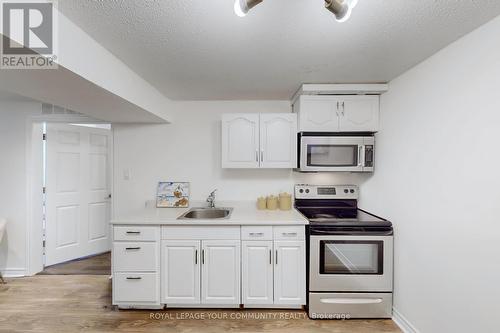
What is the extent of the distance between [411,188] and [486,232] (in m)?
0.63

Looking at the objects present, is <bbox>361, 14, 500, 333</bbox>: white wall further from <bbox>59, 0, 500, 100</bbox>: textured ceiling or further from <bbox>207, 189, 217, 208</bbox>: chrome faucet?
<bbox>207, 189, 217, 208</bbox>: chrome faucet

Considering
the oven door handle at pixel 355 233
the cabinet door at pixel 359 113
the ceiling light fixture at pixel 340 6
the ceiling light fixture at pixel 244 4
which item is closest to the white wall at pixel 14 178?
the ceiling light fixture at pixel 244 4

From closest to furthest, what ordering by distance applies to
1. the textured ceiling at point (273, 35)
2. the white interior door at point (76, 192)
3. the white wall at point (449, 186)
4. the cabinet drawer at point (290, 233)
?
the textured ceiling at point (273, 35), the white wall at point (449, 186), the cabinet drawer at point (290, 233), the white interior door at point (76, 192)

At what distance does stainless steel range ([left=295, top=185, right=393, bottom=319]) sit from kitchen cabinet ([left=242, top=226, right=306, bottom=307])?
0.34 ft

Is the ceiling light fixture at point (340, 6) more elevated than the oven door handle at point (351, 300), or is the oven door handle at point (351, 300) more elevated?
the ceiling light fixture at point (340, 6)

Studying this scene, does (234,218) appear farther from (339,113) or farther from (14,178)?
(14,178)

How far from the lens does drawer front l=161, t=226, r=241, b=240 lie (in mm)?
2152

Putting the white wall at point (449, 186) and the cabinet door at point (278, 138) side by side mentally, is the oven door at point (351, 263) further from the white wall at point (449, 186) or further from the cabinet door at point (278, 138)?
the cabinet door at point (278, 138)

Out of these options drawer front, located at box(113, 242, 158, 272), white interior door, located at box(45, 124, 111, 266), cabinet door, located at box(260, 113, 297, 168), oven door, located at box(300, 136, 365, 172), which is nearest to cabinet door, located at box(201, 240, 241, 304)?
drawer front, located at box(113, 242, 158, 272)

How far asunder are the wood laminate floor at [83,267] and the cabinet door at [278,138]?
2.54 metres

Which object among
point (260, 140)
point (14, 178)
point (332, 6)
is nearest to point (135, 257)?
point (260, 140)

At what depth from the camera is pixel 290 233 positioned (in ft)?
7.06

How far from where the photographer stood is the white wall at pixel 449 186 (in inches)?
51.0

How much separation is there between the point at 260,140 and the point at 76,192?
2736mm
